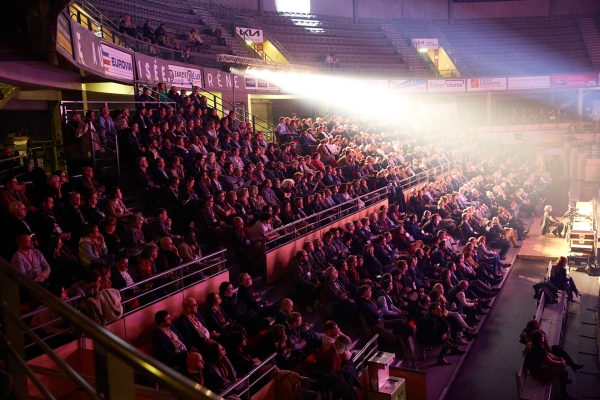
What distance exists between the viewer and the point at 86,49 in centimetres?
1055

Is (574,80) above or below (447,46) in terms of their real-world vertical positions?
below

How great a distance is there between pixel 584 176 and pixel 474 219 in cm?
1419

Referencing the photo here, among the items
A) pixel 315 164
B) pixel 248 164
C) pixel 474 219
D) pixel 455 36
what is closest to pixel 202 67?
pixel 315 164

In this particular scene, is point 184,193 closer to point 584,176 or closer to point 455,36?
point 584,176

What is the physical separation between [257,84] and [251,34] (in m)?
4.32

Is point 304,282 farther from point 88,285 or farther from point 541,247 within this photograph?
point 541,247

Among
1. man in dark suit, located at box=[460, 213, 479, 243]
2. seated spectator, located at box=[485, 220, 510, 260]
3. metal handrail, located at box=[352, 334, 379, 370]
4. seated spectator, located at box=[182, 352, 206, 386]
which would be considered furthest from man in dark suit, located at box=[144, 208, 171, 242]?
seated spectator, located at box=[485, 220, 510, 260]

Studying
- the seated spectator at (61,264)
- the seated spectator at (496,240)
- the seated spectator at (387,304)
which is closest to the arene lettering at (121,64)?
the seated spectator at (61,264)

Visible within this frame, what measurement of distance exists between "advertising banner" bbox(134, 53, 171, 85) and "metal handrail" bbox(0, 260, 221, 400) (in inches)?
532

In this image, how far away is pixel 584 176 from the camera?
89.5 feet

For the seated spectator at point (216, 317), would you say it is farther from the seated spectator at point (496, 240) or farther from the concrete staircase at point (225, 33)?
the concrete staircase at point (225, 33)

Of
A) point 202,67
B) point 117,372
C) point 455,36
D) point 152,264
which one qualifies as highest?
point 455,36

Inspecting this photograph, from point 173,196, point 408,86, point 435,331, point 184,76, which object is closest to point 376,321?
point 435,331

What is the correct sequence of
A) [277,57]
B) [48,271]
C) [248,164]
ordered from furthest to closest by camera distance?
1. [277,57]
2. [248,164]
3. [48,271]
